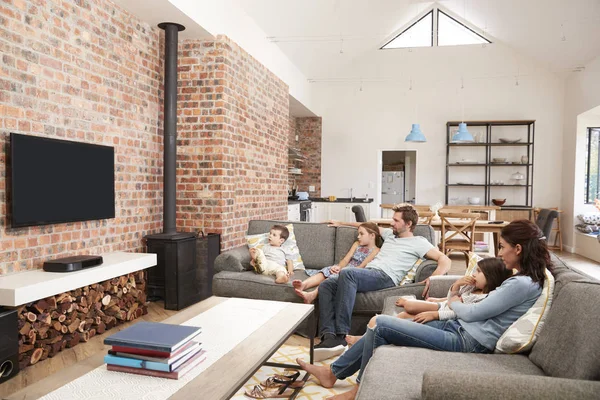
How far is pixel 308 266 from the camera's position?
14.4 ft

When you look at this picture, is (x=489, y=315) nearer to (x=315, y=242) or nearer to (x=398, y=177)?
(x=315, y=242)

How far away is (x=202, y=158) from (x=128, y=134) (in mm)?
900

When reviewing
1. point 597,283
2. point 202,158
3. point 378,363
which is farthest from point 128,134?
point 597,283

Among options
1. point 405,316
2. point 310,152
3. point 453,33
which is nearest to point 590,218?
point 453,33

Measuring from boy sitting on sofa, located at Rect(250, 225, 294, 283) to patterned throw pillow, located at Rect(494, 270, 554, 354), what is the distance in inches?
76.6

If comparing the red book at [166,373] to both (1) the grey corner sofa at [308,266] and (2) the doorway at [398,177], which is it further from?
(2) the doorway at [398,177]

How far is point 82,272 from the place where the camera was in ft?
11.1

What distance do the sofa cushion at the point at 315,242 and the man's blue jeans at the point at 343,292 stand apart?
725 mm

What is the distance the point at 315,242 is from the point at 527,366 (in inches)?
101

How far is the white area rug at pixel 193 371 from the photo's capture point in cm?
170

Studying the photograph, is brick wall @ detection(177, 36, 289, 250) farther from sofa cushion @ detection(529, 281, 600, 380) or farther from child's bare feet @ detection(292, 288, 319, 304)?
sofa cushion @ detection(529, 281, 600, 380)

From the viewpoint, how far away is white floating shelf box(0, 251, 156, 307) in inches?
111

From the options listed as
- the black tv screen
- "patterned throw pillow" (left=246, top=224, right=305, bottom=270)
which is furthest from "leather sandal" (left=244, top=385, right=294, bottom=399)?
the black tv screen

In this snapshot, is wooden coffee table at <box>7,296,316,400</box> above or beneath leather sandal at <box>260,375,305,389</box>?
above
